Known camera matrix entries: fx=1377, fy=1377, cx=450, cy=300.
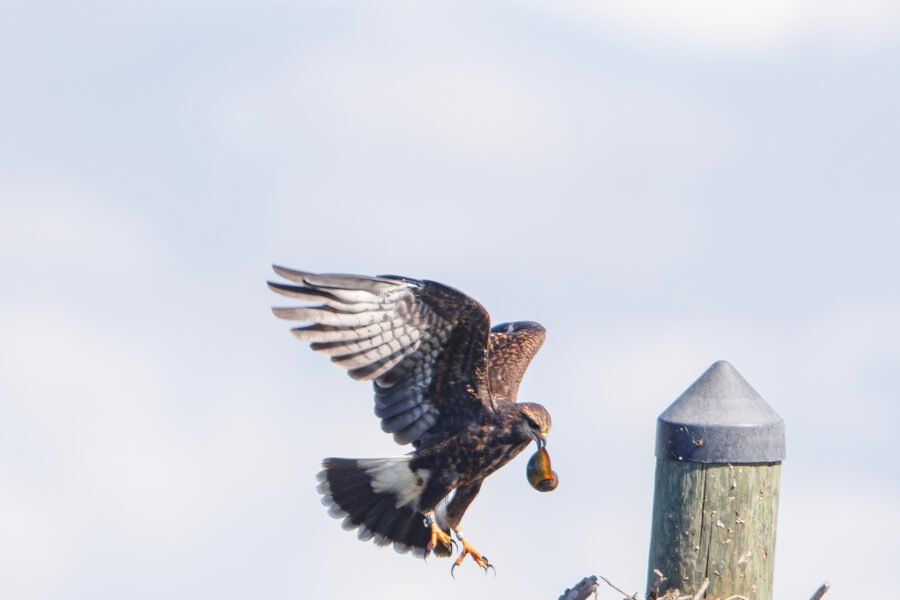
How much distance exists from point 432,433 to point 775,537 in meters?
2.52

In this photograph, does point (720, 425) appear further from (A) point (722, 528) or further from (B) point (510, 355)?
(B) point (510, 355)

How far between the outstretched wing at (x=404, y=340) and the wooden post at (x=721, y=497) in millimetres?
1788

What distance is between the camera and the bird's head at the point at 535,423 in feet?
24.6

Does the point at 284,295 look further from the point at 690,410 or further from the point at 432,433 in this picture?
the point at 690,410

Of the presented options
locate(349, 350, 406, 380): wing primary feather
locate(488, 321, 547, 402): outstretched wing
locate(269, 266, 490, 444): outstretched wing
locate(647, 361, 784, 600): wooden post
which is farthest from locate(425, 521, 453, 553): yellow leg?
locate(647, 361, 784, 600): wooden post

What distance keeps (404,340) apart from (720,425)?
86.1 inches

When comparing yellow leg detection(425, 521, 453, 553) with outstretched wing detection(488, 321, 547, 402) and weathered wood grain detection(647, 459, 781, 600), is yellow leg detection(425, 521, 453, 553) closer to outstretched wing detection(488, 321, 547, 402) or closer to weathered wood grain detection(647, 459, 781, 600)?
outstretched wing detection(488, 321, 547, 402)

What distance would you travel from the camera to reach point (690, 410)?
18.7 ft

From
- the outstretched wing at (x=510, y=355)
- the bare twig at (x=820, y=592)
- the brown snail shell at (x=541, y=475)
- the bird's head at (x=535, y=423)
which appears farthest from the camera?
the outstretched wing at (x=510, y=355)

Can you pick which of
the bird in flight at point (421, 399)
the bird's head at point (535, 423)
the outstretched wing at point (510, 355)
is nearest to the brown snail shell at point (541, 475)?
the bird in flight at point (421, 399)

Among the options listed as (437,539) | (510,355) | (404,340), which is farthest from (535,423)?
(510,355)

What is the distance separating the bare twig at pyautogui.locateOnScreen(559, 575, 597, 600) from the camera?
17.9ft

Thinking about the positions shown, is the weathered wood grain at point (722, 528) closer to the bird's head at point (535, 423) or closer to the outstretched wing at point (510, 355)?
the bird's head at point (535, 423)

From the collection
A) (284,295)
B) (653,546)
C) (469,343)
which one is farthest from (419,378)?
(653,546)
